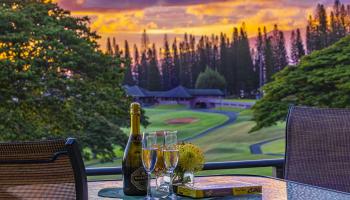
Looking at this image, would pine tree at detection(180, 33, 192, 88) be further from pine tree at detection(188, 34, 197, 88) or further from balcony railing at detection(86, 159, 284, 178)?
balcony railing at detection(86, 159, 284, 178)

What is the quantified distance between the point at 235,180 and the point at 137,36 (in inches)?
239

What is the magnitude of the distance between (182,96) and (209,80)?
42cm

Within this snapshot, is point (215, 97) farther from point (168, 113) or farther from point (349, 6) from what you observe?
point (349, 6)

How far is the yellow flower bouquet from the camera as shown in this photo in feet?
5.33

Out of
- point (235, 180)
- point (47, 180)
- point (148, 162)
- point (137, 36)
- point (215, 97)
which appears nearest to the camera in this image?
point (47, 180)

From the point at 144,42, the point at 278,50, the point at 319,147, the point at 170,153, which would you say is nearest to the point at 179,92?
the point at 144,42

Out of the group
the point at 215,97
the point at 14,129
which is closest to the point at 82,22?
the point at 14,129

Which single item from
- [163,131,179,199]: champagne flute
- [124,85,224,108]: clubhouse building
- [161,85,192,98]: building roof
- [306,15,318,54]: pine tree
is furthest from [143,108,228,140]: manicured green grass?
[163,131,179,199]: champagne flute

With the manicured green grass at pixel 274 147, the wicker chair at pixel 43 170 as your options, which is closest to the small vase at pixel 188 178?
the wicker chair at pixel 43 170

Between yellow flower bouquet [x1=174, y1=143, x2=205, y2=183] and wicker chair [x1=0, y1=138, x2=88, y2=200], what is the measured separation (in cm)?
49

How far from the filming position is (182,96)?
7.39 meters

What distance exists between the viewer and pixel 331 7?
770cm

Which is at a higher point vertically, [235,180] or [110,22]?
[110,22]

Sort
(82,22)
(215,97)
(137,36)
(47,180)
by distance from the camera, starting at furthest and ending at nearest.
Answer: (82,22)
(137,36)
(215,97)
(47,180)
